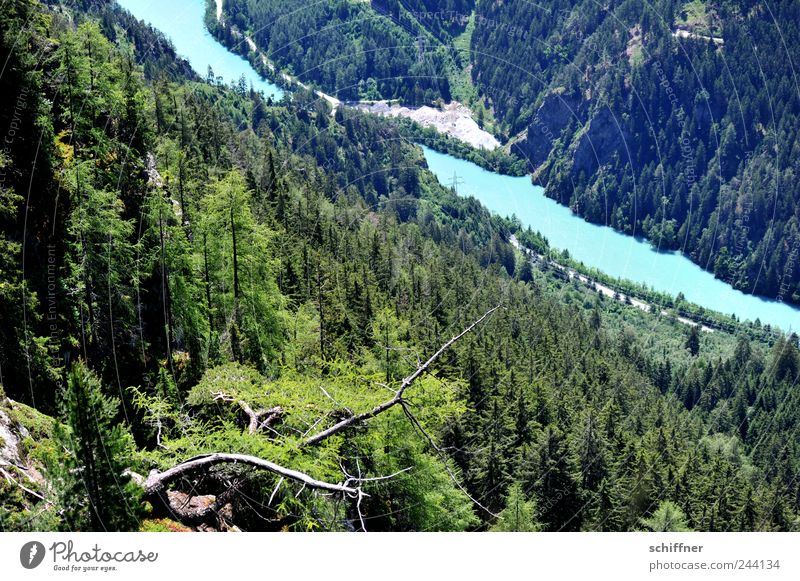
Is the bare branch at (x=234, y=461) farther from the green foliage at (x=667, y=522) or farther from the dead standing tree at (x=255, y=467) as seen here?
the green foliage at (x=667, y=522)

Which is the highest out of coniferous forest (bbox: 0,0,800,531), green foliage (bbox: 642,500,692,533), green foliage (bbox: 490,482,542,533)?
coniferous forest (bbox: 0,0,800,531)

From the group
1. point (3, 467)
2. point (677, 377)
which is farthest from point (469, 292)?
point (3, 467)

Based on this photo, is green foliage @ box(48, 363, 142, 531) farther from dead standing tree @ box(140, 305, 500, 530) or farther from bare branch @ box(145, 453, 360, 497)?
dead standing tree @ box(140, 305, 500, 530)

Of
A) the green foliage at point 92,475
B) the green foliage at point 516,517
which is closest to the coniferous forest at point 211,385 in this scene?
the green foliage at point 92,475

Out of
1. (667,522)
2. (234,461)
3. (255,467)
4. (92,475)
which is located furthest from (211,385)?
(667,522)

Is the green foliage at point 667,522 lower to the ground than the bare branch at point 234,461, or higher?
lower

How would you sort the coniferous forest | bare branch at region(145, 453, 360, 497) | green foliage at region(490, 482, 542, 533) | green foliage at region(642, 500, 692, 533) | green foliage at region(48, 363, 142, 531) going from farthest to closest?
green foliage at region(642, 500, 692, 533)
green foliage at region(490, 482, 542, 533)
the coniferous forest
green foliage at region(48, 363, 142, 531)
bare branch at region(145, 453, 360, 497)

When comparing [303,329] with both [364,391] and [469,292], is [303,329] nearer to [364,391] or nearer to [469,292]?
[364,391]

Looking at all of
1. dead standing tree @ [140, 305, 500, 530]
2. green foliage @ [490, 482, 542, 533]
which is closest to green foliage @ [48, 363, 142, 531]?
dead standing tree @ [140, 305, 500, 530]

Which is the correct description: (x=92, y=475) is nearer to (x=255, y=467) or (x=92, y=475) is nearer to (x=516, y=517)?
(x=255, y=467)

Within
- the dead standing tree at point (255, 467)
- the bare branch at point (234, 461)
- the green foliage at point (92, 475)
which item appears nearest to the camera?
the bare branch at point (234, 461)
